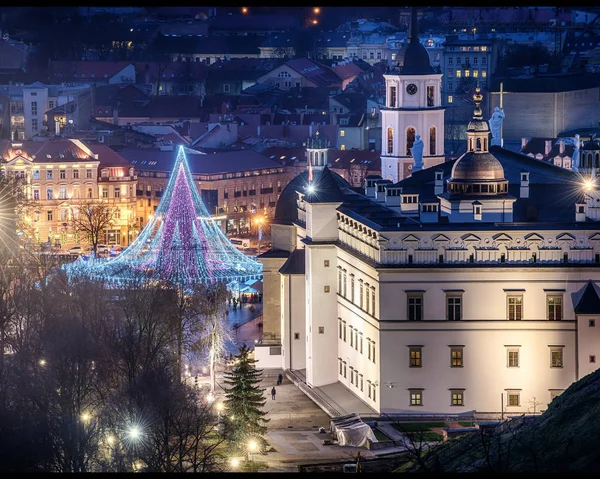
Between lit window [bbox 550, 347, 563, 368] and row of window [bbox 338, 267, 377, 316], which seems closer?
lit window [bbox 550, 347, 563, 368]

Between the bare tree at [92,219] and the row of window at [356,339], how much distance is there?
3323 centimetres

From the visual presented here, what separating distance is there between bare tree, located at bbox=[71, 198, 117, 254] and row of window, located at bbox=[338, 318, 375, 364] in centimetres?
3323

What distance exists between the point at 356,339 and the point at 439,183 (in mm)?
5705

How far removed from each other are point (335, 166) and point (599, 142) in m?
44.5

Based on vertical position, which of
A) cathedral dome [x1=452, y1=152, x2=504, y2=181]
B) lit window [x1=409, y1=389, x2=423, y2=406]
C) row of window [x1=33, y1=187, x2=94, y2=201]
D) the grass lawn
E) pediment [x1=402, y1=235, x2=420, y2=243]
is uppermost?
cathedral dome [x1=452, y1=152, x2=504, y2=181]

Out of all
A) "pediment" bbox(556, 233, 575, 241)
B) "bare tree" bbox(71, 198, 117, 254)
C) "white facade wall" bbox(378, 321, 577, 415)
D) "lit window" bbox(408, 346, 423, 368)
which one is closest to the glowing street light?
"white facade wall" bbox(378, 321, 577, 415)

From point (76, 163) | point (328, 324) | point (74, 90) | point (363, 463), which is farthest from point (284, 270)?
point (74, 90)

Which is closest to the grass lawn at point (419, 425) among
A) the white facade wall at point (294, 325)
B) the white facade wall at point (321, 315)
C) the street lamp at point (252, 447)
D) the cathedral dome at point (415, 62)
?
the street lamp at point (252, 447)

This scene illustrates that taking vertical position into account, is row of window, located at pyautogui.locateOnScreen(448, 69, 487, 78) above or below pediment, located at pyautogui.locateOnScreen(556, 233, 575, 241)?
above

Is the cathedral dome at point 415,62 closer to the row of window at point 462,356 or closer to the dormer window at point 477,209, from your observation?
the dormer window at point 477,209

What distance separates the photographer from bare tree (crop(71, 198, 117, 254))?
8800 centimetres

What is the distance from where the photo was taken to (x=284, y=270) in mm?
56750

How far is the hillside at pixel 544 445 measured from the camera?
1035 inches

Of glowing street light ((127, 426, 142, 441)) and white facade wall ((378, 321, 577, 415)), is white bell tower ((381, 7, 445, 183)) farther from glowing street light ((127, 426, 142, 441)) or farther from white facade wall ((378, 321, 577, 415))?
glowing street light ((127, 426, 142, 441))
